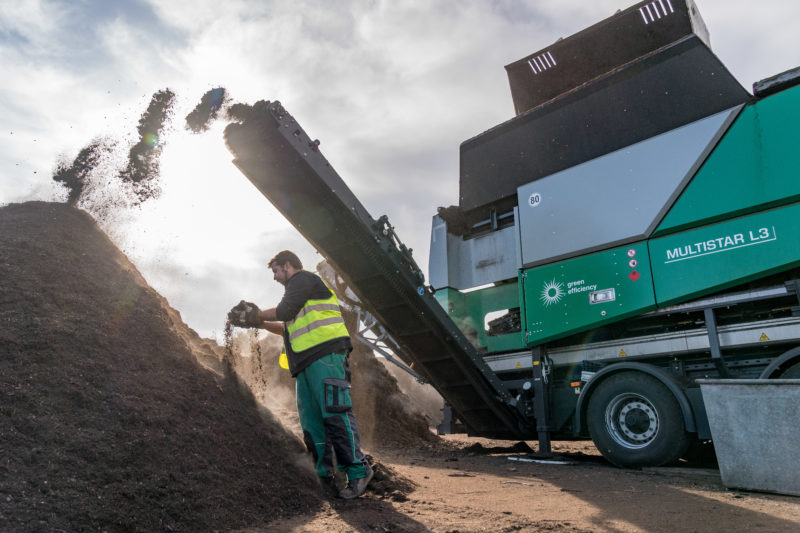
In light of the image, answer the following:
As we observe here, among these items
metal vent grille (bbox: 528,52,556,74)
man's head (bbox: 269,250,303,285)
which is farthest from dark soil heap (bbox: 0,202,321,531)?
metal vent grille (bbox: 528,52,556,74)

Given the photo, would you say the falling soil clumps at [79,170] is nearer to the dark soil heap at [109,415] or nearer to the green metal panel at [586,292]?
the dark soil heap at [109,415]

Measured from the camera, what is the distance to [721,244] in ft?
15.1

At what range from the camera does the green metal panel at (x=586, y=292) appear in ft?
16.7

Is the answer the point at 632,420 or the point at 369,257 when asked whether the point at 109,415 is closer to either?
the point at 369,257

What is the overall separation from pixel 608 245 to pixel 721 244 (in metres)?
1.02

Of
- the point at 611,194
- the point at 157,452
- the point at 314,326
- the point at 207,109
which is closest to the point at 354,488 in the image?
the point at 314,326

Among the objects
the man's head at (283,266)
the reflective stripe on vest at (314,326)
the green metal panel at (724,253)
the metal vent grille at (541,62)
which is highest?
the metal vent grille at (541,62)

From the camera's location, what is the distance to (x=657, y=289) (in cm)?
495

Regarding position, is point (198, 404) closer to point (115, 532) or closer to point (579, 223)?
point (115, 532)

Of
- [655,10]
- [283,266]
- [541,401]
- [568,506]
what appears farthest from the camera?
[655,10]

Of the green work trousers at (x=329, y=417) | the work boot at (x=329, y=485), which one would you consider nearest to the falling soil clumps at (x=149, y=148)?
the green work trousers at (x=329, y=417)

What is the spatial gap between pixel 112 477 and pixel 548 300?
447 centimetres

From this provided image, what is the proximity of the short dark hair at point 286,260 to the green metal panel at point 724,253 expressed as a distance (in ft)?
10.9

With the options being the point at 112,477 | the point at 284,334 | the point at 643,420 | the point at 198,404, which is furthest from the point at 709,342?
the point at 112,477
